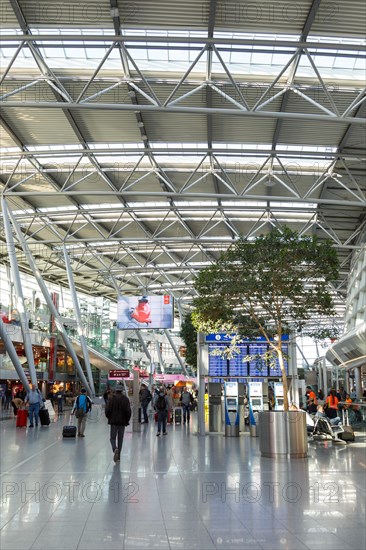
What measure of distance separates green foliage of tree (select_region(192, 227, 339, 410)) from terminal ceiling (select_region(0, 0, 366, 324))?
16.5ft

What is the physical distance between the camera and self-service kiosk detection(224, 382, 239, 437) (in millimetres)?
21469

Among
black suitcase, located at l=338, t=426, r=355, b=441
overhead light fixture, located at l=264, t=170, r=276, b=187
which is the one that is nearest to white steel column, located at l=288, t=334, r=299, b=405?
black suitcase, located at l=338, t=426, r=355, b=441

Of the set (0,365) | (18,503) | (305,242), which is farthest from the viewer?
(0,365)

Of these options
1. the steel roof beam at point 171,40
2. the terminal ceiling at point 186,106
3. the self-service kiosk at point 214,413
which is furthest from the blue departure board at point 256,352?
the steel roof beam at point 171,40

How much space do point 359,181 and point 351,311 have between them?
16531mm

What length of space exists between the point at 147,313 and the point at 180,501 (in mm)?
24747

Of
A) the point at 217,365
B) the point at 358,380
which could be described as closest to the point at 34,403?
the point at 217,365

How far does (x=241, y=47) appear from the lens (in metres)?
19.2

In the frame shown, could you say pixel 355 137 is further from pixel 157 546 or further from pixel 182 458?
pixel 157 546

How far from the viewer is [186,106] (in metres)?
22.6

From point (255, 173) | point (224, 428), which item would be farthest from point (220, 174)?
point (224, 428)

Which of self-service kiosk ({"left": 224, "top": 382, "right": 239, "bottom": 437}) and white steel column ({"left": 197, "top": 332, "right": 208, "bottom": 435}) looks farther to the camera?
white steel column ({"left": 197, "top": 332, "right": 208, "bottom": 435})

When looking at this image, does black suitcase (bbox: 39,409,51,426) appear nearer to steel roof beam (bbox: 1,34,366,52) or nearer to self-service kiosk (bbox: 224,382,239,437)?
self-service kiosk (bbox: 224,382,239,437)

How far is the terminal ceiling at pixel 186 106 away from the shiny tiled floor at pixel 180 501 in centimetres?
1088
